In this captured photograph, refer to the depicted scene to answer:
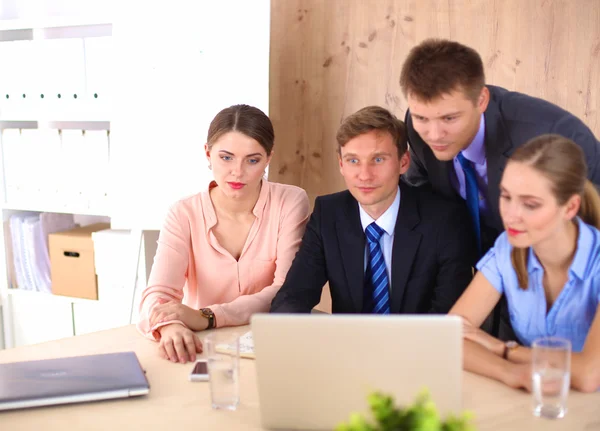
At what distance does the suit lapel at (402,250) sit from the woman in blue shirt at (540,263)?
26 cm

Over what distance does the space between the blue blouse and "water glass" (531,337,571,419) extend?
34 cm

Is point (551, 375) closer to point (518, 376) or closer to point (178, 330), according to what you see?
point (518, 376)

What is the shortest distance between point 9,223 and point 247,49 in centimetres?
157

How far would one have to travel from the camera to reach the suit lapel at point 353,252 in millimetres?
1929

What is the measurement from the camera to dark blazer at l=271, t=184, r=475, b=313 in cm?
191

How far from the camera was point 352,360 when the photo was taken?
3.68 ft

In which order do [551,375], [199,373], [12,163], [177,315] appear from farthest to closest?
[12,163], [177,315], [199,373], [551,375]

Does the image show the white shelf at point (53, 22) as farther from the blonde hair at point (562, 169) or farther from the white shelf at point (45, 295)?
the blonde hair at point (562, 169)

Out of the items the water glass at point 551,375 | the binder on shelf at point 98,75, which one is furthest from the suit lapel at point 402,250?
the binder on shelf at point 98,75

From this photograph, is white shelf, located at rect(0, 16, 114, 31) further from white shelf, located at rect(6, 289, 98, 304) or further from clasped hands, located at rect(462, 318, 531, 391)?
clasped hands, located at rect(462, 318, 531, 391)

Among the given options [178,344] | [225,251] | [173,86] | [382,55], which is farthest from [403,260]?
[173,86]

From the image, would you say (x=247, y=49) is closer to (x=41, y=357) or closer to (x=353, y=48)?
(x=353, y=48)

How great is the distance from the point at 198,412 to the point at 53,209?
7.46 feet

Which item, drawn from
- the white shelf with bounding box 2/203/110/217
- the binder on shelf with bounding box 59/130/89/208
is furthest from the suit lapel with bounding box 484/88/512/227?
the binder on shelf with bounding box 59/130/89/208
